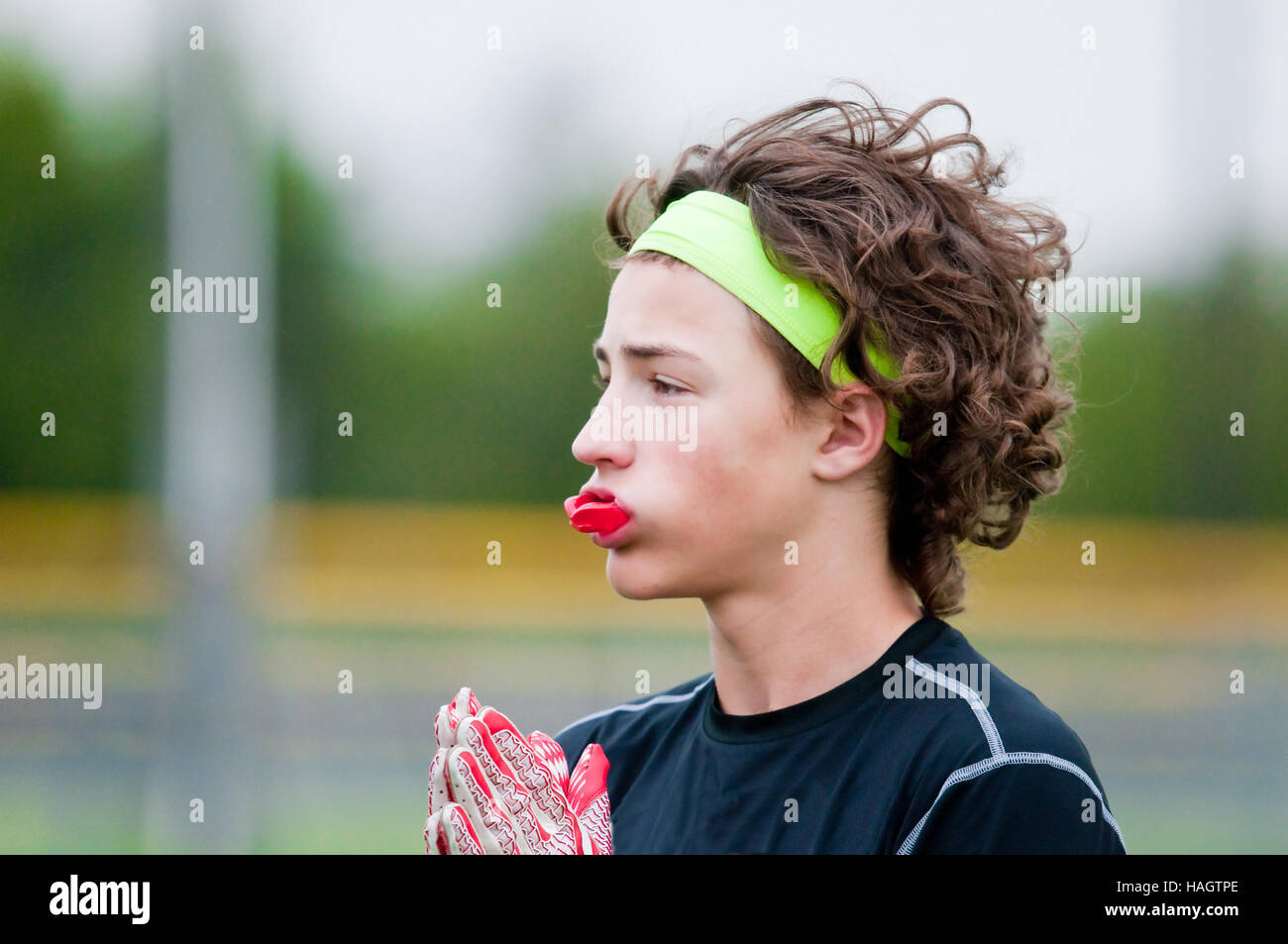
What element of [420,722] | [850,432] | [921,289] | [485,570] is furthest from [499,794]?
[485,570]

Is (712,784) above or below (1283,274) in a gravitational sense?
below

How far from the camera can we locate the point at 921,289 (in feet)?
6.34

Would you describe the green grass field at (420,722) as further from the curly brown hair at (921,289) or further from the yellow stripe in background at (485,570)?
the curly brown hair at (921,289)

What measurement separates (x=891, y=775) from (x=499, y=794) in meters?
0.53

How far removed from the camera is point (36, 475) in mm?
12273

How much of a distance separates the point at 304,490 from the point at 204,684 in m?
7.15

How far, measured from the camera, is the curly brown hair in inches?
74.5

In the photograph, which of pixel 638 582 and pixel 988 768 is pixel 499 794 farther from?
pixel 988 768

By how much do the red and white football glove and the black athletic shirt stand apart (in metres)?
0.16

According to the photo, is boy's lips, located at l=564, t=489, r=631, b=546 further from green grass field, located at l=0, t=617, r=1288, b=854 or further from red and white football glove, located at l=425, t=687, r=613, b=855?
green grass field, located at l=0, t=617, r=1288, b=854

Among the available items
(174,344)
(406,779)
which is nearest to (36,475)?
(406,779)

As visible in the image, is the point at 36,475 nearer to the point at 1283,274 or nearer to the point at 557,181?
the point at 557,181

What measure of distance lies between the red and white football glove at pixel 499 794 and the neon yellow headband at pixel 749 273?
0.70 metres

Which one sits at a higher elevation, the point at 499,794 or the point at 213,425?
the point at 213,425
